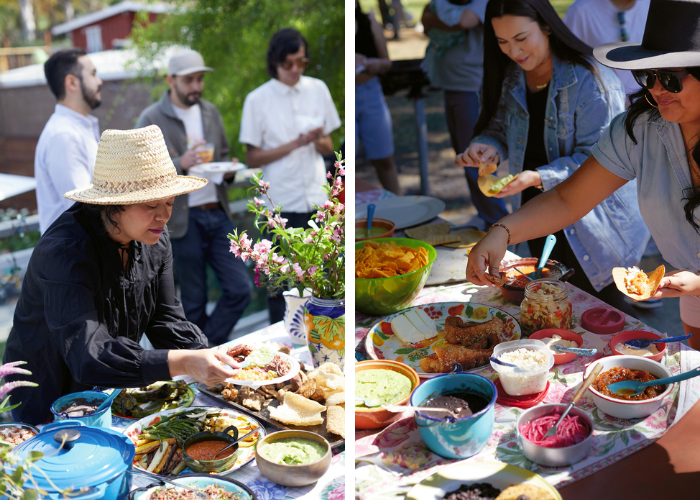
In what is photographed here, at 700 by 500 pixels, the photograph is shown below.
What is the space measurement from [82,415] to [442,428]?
827 millimetres

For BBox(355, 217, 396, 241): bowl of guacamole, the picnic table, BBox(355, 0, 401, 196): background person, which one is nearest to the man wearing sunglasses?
BBox(355, 0, 401, 196): background person

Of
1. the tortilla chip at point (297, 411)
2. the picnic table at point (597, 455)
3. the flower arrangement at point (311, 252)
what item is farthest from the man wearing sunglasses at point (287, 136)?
the picnic table at point (597, 455)

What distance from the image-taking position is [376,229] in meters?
2.49

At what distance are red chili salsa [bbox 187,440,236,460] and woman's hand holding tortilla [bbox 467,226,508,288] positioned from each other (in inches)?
35.2

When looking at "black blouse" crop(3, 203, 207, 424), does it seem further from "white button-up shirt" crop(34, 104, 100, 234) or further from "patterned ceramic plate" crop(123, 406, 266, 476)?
"white button-up shirt" crop(34, 104, 100, 234)

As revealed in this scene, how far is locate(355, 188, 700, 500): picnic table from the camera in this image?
3.94 ft

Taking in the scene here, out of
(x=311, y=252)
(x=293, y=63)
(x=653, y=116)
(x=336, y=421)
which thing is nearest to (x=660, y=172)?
(x=653, y=116)

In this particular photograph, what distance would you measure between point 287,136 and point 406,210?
1485 mm

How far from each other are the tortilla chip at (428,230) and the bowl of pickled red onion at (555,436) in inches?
47.7

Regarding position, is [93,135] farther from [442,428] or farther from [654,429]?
[654,429]

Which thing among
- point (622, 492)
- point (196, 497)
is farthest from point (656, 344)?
point (196, 497)

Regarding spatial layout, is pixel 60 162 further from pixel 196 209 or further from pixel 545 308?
pixel 545 308

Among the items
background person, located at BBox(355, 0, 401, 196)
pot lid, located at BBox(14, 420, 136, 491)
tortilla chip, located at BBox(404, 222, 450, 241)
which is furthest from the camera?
background person, located at BBox(355, 0, 401, 196)

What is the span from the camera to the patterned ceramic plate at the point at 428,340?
66.2 inches
